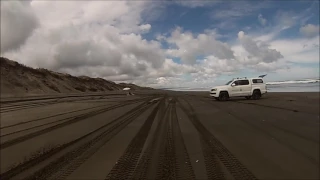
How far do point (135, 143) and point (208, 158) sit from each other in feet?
8.03

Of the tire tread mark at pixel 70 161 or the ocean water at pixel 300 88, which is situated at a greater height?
the ocean water at pixel 300 88

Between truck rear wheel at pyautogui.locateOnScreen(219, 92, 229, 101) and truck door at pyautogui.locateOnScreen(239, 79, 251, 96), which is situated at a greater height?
truck door at pyautogui.locateOnScreen(239, 79, 251, 96)

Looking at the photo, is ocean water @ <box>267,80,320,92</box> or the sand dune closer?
ocean water @ <box>267,80,320,92</box>

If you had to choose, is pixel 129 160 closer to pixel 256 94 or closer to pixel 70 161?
pixel 70 161

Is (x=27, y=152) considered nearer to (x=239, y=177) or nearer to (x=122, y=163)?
(x=122, y=163)

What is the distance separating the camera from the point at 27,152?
7.21m

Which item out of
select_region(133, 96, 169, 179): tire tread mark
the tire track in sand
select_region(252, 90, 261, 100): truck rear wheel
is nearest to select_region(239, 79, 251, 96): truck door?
select_region(252, 90, 261, 100): truck rear wheel

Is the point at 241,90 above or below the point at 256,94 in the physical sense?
above

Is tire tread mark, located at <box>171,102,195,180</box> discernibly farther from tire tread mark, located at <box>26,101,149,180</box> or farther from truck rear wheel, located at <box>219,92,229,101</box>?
truck rear wheel, located at <box>219,92,229,101</box>

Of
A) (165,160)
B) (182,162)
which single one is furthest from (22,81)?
(182,162)

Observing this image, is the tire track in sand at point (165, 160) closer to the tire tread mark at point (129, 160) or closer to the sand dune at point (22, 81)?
the tire tread mark at point (129, 160)

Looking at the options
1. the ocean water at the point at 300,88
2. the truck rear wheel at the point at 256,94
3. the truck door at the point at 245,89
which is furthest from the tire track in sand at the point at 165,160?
the ocean water at the point at 300,88

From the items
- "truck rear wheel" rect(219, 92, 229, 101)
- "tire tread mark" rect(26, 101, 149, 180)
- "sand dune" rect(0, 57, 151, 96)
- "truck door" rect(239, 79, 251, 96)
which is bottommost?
"tire tread mark" rect(26, 101, 149, 180)

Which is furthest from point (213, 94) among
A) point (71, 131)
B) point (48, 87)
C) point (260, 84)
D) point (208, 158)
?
point (48, 87)
